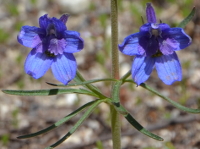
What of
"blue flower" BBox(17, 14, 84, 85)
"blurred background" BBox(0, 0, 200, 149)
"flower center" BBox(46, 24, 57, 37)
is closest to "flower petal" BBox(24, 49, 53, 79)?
"blue flower" BBox(17, 14, 84, 85)

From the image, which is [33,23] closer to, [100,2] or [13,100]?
[100,2]

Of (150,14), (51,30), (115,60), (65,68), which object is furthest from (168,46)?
(51,30)

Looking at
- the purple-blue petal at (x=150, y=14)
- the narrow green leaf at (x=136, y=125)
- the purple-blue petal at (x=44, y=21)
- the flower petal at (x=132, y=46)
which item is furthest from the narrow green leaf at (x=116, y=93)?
the purple-blue petal at (x=44, y=21)

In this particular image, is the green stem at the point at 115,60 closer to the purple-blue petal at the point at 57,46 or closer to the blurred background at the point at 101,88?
the purple-blue petal at the point at 57,46

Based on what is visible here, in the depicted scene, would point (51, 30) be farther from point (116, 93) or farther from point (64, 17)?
point (116, 93)

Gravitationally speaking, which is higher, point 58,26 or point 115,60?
point 58,26

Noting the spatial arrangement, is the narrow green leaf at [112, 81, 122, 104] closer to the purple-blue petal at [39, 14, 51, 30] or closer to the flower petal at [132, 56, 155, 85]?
the flower petal at [132, 56, 155, 85]
